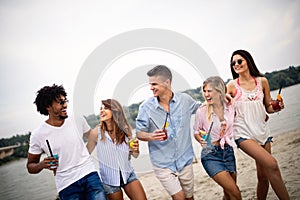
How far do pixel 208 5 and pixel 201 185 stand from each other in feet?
12.6

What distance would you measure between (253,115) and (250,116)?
0.04 meters

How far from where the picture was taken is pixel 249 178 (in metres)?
4.55

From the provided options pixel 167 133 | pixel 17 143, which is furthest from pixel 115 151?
pixel 17 143

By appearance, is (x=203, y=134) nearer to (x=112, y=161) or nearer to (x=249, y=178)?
(x=112, y=161)

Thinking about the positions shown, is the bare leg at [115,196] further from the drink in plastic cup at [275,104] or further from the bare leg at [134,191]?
the drink in plastic cup at [275,104]

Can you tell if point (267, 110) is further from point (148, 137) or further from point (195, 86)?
point (148, 137)

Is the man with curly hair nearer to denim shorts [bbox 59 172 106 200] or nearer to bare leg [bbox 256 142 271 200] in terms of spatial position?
denim shorts [bbox 59 172 106 200]

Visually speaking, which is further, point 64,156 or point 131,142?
point 131,142

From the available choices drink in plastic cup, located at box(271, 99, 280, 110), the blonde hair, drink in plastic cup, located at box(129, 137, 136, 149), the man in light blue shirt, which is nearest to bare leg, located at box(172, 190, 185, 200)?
the man in light blue shirt

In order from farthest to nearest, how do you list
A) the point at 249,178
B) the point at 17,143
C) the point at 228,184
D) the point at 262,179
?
the point at 17,143
the point at 249,178
the point at 262,179
the point at 228,184

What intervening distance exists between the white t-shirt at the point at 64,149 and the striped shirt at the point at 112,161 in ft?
0.55

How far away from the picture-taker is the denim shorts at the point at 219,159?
2764mm

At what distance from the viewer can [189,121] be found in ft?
9.62

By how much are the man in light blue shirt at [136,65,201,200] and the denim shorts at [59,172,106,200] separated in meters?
0.61
